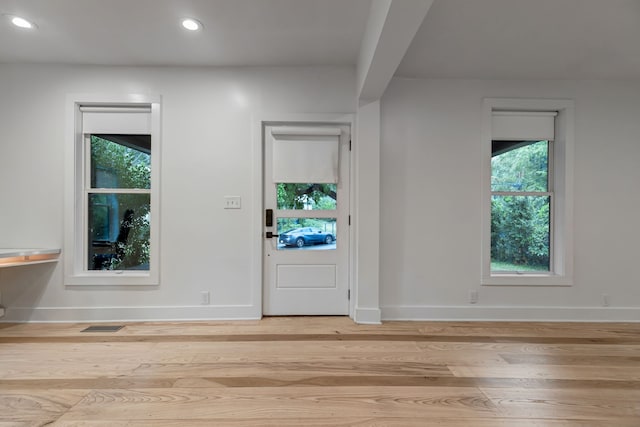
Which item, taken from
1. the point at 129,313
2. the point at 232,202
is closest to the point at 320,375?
the point at 232,202

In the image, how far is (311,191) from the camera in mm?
3074

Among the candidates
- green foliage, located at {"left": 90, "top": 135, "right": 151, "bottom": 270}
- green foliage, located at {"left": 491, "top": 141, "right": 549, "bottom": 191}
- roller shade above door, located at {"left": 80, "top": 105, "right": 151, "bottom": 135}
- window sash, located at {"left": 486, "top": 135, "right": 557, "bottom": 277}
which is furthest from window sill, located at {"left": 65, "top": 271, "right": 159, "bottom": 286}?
green foliage, located at {"left": 491, "top": 141, "right": 549, "bottom": 191}

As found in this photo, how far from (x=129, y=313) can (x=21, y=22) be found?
263cm

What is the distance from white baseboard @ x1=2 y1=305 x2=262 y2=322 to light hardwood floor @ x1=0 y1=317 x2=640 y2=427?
13cm

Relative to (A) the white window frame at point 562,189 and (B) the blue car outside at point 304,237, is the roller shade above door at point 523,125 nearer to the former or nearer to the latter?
(A) the white window frame at point 562,189

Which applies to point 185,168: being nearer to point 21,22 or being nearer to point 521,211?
point 21,22

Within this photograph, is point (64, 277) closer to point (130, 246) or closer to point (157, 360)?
point (130, 246)

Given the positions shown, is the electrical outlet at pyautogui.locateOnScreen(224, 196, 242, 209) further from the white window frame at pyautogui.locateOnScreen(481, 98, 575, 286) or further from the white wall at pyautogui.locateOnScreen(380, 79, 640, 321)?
the white window frame at pyautogui.locateOnScreen(481, 98, 575, 286)

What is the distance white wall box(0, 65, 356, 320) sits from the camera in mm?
2877

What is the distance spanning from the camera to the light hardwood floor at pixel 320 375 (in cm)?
155

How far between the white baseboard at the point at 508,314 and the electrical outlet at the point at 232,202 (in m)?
1.83

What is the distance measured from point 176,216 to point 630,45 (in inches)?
173

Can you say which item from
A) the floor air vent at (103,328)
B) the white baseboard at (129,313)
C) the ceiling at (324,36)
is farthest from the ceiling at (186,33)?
the floor air vent at (103,328)

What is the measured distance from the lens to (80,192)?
2.97 metres
